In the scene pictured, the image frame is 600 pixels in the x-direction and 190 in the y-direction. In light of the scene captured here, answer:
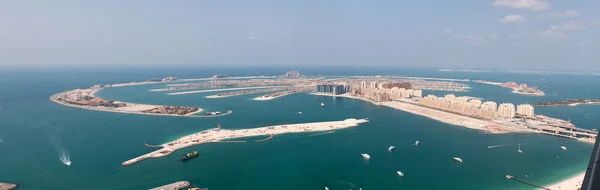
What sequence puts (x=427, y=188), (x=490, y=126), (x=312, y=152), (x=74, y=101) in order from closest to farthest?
(x=427, y=188)
(x=312, y=152)
(x=490, y=126)
(x=74, y=101)

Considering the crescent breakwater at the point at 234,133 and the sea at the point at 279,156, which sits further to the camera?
the crescent breakwater at the point at 234,133

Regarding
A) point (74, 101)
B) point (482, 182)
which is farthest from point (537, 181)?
point (74, 101)

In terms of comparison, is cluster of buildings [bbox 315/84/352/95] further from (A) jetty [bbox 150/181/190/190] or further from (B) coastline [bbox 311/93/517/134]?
(A) jetty [bbox 150/181/190/190]

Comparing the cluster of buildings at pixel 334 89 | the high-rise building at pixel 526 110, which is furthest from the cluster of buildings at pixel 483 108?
the cluster of buildings at pixel 334 89

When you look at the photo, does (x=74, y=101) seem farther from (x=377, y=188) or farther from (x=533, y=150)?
(x=533, y=150)

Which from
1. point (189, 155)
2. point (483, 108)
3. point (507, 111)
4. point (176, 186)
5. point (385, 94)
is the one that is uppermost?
point (385, 94)

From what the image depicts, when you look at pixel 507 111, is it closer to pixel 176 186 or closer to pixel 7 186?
pixel 176 186

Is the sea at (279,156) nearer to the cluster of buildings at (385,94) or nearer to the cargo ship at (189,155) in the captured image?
the cargo ship at (189,155)

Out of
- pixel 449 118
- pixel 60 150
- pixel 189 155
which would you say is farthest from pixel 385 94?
pixel 60 150
